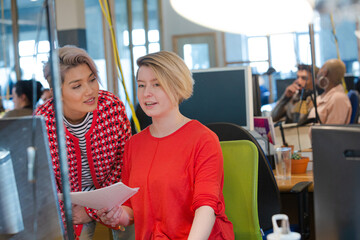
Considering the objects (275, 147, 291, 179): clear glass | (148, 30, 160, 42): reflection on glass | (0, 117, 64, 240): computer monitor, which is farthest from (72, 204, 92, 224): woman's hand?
(148, 30, 160, 42): reflection on glass

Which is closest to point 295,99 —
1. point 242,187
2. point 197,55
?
point 242,187

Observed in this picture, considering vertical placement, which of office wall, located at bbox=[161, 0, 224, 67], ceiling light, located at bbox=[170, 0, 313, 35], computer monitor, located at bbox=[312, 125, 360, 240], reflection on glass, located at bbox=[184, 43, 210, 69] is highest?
office wall, located at bbox=[161, 0, 224, 67]

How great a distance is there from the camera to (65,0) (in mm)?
5824

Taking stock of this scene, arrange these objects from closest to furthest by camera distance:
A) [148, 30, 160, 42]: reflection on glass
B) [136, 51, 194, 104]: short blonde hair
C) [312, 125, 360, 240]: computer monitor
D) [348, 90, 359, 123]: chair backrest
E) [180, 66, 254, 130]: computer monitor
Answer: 1. [312, 125, 360, 240]: computer monitor
2. [136, 51, 194, 104]: short blonde hair
3. [180, 66, 254, 130]: computer monitor
4. [348, 90, 359, 123]: chair backrest
5. [148, 30, 160, 42]: reflection on glass

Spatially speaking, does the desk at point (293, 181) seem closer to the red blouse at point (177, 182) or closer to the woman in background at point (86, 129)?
the red blouse at point (177, 182)

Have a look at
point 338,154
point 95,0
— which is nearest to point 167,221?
point 338,154

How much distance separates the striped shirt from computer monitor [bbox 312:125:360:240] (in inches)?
41.1

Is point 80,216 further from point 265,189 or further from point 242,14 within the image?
point 242,14

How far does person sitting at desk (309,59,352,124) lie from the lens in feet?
13.3

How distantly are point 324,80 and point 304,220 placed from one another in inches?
94.5

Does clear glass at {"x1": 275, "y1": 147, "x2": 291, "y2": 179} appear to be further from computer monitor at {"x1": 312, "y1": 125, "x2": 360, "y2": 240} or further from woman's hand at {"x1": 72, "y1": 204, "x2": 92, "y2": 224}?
computer monitor at {"x1": 312, "y1": 125, "x2": 360, "y2": 240}

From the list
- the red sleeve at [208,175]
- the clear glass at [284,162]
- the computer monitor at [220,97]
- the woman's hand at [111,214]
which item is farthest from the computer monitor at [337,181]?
the computer monitor at [220,97]

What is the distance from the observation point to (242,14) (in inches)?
60.1

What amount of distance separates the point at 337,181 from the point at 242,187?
85 cm
